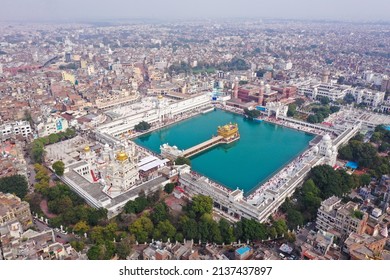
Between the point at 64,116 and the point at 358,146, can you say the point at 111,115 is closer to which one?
the point at 64,116

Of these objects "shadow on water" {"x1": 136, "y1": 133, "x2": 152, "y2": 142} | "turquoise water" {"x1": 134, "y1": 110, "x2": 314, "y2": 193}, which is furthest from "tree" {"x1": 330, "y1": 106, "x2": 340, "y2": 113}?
"shadow on water" {"x1": 136, "y1": 133, "x2": 152, "y2": 142}

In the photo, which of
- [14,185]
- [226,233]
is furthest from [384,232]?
[14,185]

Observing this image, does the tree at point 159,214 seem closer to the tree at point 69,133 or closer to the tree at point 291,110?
the tree at point 69,133

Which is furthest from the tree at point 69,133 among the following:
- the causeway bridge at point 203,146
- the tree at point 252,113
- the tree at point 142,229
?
the tree at point 252,113

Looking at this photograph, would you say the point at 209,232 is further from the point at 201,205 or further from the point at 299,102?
the point at 299,102

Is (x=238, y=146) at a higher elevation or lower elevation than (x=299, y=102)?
lower
